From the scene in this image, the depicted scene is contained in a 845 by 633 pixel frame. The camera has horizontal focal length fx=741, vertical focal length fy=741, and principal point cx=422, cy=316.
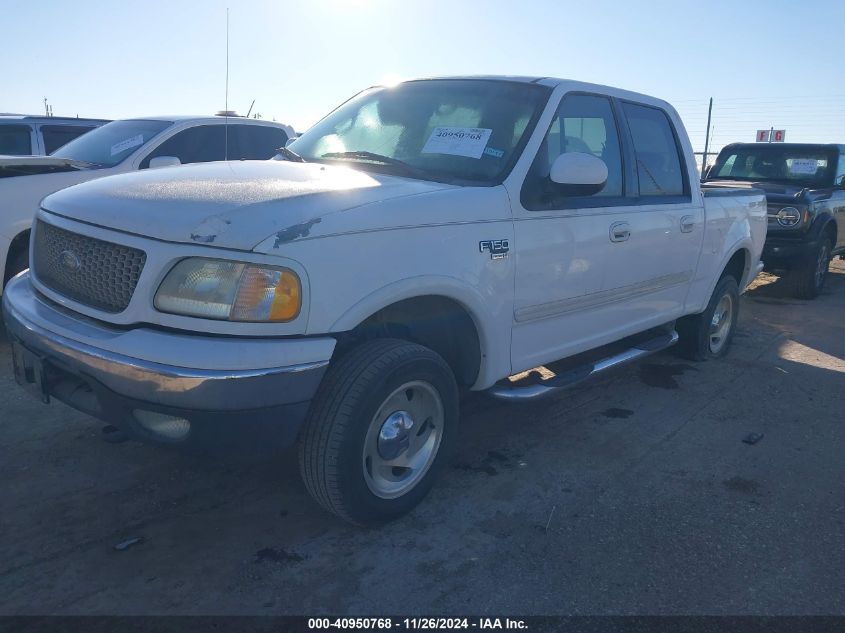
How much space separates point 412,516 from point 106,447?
171 centimetres

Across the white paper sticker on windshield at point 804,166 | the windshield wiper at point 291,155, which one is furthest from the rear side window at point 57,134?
the white paper sticker on windshield at point 804,166

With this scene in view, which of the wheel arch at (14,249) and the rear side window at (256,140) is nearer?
the wheel arch at (14,249)

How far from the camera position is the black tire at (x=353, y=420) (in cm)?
281

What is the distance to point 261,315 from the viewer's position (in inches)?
103

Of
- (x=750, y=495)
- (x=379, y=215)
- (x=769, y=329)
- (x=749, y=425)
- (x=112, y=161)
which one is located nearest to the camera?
(x=379, y=215)

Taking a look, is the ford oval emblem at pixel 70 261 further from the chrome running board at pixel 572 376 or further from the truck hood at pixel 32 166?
the truck hood at pixel 32 166

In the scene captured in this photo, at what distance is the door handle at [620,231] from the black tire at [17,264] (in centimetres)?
422

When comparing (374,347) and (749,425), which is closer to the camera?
(374,347)

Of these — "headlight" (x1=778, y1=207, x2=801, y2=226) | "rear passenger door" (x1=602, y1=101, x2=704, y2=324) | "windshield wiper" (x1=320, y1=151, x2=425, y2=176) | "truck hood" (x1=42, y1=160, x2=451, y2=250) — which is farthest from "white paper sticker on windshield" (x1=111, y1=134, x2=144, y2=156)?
"headlight" (x1=778, y1=207, x2=801, y2=226)

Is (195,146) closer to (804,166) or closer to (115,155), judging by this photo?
(115,155)

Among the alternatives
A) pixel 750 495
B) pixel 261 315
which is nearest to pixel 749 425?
pixel 750 495

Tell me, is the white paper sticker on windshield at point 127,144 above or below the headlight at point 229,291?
above

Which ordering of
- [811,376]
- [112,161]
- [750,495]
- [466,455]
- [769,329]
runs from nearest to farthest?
[750,495] → [466,455] → [811,376] → [112,161] → [769,329]

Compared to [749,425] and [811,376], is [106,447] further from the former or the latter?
[811,376]
